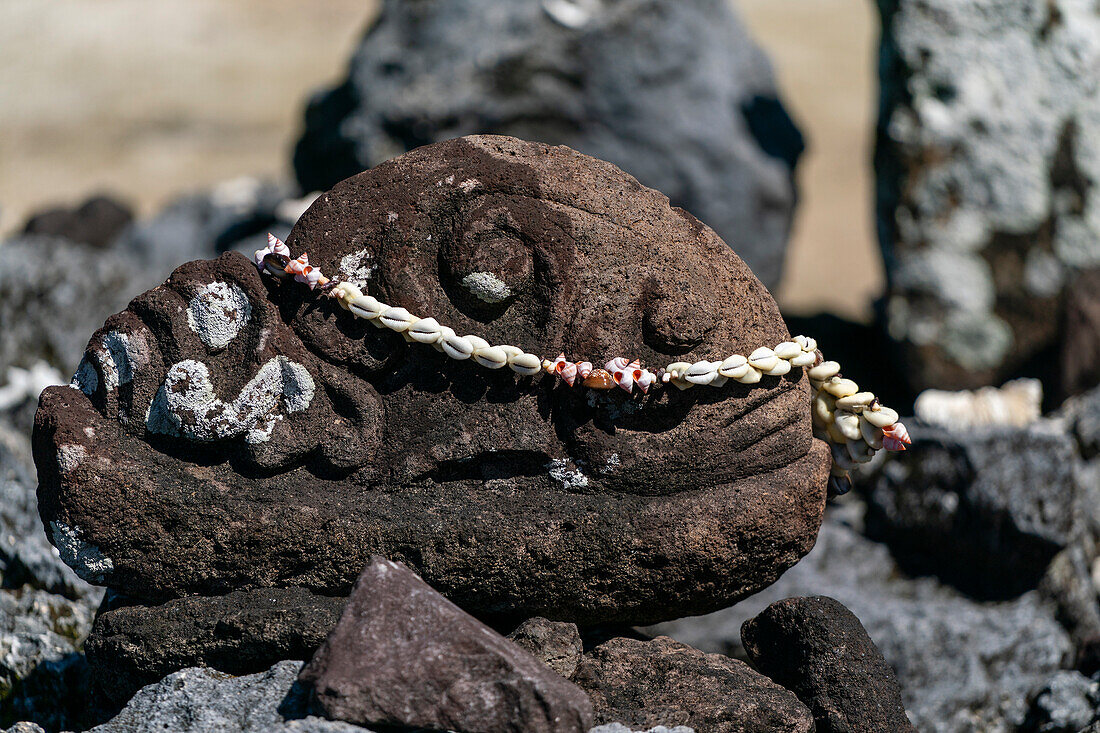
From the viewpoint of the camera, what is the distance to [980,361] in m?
6.69

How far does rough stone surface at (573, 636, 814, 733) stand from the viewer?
272 cm

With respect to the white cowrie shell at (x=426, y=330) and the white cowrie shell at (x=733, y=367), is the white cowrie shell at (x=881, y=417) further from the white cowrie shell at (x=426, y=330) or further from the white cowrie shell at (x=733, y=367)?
the white cowrie shell at (x=426, y=330)

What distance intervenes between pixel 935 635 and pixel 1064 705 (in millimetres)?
630

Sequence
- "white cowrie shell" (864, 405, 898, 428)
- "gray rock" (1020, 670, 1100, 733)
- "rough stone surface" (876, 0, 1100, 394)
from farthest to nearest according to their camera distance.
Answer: "rough stone surface" (876, 0, 1100, 394) → "gray rock" (1020, 670, 1100, 733) → "white cowrie shell" (864, 405, 898, 428)

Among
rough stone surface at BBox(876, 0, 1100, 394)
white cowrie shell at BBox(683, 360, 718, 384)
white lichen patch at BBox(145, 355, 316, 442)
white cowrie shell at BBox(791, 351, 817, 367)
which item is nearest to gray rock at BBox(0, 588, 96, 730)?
white lichen patch at BBox(145, 355, 316, 442)

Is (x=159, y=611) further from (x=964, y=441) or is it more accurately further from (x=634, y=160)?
(x=634, y=160)

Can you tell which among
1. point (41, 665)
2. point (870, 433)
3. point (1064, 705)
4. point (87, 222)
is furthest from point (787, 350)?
point (87, 222)

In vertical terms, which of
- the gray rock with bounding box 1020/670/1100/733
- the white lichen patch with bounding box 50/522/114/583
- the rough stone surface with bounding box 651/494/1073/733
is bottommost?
the rough stone surface with bounding box 651/494/1073/733

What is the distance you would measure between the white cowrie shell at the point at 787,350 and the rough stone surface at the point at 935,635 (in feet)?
4.93

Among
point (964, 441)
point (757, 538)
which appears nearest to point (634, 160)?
point (964, 441)

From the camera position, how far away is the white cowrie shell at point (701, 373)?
9.36 ft

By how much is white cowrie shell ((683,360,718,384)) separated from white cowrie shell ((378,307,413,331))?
0.80m

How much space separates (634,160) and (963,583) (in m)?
3.95

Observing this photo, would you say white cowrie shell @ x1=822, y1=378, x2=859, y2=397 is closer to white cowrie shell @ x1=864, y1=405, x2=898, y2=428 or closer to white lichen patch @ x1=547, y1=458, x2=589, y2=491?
white cowrie shell @ x1=864, y1=405, x2=898, y2=428
